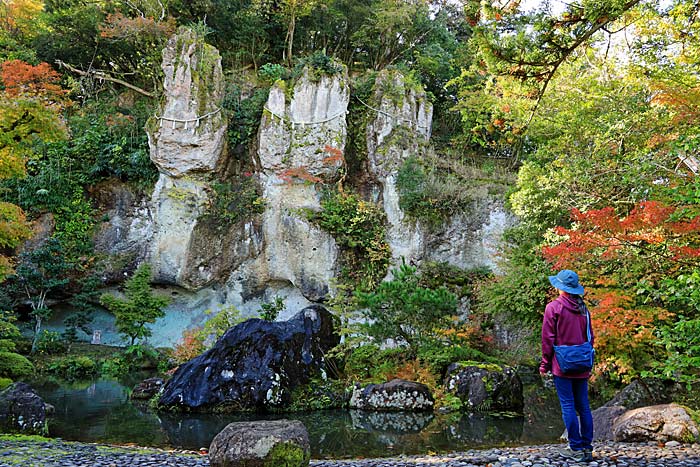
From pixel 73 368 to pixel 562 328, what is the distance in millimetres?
15133

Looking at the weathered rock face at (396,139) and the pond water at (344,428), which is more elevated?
the weathered rock face at (396,139)

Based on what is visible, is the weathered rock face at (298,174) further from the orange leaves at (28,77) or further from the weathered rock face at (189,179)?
the orange leaves at (28,77)

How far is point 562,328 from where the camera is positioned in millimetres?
4074

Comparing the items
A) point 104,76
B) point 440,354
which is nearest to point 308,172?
point 440,354

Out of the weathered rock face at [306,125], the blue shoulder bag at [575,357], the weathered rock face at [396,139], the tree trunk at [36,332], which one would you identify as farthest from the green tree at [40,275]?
the blue shoulder bag at [575,357]

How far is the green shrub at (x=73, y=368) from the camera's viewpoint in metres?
14.5

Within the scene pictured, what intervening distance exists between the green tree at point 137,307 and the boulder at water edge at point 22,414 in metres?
8.54

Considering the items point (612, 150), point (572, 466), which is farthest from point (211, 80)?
point (572, 466)

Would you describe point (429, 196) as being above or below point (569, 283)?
above

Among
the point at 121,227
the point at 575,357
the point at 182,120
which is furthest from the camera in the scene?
the point at 121,227

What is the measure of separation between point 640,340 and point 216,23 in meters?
20.2

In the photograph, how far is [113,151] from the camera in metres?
18.0

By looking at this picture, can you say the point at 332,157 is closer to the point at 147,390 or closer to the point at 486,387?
the point at 147,390

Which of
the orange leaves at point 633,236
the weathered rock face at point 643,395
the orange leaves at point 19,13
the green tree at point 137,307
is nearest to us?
the orange leaves at point 633,236
